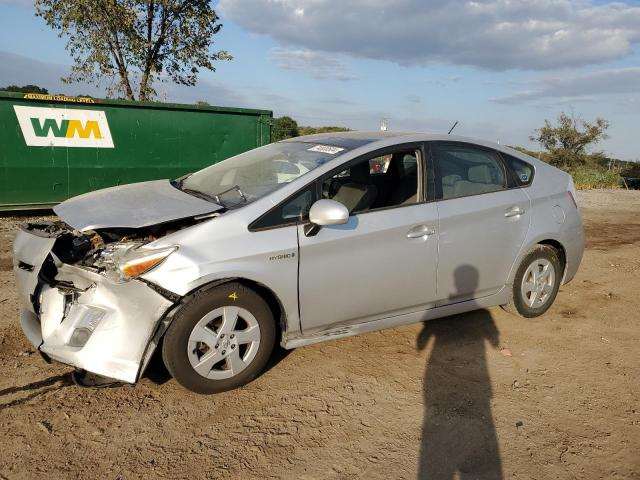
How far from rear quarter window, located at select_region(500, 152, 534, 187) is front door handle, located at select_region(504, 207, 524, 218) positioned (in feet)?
0.79

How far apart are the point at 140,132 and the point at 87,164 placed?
1088 millimetres

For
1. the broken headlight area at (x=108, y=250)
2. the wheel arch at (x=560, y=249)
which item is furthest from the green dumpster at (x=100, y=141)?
the wheel arch at (x=560, y=249)

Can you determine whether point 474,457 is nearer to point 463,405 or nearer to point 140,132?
point 463,405

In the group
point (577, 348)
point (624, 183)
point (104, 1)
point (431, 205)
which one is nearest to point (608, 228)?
point (577, 348)

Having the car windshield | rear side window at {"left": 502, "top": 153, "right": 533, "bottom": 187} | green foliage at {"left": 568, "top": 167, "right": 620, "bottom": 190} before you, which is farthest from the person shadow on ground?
green foliage at {"left": 568, "top": 167, "right": 620, "bottom": 190}

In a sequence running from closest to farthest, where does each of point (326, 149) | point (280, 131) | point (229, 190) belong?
1. point (229, 190)
2. point (326, 149)
3. point (280, 131)

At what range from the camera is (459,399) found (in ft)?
10.9

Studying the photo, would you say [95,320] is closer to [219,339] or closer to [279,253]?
[219,339]

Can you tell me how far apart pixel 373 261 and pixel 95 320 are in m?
1.77

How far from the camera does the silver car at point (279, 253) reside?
117 inches

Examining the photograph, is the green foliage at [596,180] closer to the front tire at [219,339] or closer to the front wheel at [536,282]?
the front wheel at [536,282]

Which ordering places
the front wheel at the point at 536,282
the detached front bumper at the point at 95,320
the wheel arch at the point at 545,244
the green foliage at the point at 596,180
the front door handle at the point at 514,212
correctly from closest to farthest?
the detached front bumper at the point at 95,320, the front door handle at the point at 514,212, the wheel arch at the point at 545,244, the front wheel at the point at 536,282, the green foliage at the point at 596,180

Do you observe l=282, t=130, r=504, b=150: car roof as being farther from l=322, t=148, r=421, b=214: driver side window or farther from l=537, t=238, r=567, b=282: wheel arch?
l=537, t=238, r=567, b=282: wheel arch

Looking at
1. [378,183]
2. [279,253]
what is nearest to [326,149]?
[378,183]
